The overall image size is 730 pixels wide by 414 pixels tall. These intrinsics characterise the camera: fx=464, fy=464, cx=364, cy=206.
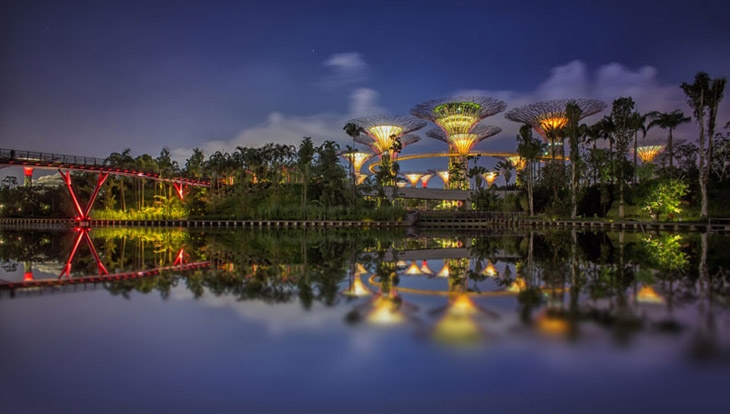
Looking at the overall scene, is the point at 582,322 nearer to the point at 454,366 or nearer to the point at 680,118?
the point at 454,366

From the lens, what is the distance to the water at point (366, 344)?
3.71 metres

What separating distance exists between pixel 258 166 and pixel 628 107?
147 feet

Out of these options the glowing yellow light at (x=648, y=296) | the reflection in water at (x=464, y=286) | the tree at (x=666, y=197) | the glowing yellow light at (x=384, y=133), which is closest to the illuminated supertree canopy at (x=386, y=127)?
the glowing yellow light at (x=384, y=133)

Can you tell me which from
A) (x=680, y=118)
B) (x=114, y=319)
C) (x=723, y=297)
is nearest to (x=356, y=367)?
(x=114, y=319)

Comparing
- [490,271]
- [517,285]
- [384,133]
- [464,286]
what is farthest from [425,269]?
[384,133]

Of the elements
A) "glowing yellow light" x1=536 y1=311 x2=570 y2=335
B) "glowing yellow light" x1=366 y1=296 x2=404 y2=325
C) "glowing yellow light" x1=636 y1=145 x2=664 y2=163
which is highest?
"glowing yellow light" x1=636 y1=145 x2=664 y2=163

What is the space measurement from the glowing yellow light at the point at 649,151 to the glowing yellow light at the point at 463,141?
36.9m

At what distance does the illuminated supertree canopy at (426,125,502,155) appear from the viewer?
73938 millimetres

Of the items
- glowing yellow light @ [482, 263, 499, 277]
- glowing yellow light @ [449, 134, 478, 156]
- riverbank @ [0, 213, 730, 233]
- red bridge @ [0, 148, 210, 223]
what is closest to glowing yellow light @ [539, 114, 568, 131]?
glowing yellow light @ [449, 134, 478, 156]

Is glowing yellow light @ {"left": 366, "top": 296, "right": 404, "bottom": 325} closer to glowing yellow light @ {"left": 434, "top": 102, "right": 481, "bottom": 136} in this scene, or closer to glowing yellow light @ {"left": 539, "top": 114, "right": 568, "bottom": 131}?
glowing yellow light @ {"left": 539, "top": 114, "right": 568, "bottom": 131}

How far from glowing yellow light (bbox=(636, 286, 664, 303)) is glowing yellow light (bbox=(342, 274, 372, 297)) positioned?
14.4 ft

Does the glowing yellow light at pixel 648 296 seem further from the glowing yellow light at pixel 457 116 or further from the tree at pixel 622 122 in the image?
the glowing yellow light at pixel 457 116

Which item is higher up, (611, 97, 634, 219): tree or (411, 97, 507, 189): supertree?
(411, 97, 507, 189): supertree

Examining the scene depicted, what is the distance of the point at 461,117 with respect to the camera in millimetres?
72000
